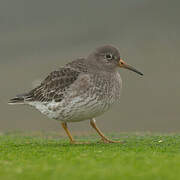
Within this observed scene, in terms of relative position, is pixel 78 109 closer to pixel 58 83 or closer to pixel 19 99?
pixel 58 83

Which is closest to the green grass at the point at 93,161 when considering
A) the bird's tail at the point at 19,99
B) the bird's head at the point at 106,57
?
the bird's tail at the point at 19,99

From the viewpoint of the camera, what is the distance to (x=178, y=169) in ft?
25.2

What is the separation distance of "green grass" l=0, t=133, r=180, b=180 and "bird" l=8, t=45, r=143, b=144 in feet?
2.73

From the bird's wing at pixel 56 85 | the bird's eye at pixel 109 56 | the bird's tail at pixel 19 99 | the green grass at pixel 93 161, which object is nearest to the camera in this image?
the green grass at pixel 93 161

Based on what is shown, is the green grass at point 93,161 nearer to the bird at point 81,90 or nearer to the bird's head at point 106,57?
the bird at point 81,90

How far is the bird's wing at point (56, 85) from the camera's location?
11.4 m

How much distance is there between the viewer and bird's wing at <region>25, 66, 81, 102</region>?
1144cm

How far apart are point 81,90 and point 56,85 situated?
3.15 feet

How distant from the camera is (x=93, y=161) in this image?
336 inches

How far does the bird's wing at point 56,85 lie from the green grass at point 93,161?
137 centimetres

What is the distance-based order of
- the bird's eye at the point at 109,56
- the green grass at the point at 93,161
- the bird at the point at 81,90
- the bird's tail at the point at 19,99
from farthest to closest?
the bird's tail at the point at 19,99
the bird's eye at the point at 109,56
the bird at the point at 81,90
the green grass at the point at 93,161

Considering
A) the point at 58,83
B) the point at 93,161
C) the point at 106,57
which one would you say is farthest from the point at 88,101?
the point at 93,161

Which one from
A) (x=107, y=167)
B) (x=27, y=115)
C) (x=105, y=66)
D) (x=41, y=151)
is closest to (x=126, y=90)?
(x=27, y=115)

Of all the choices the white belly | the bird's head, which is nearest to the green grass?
the white belly
